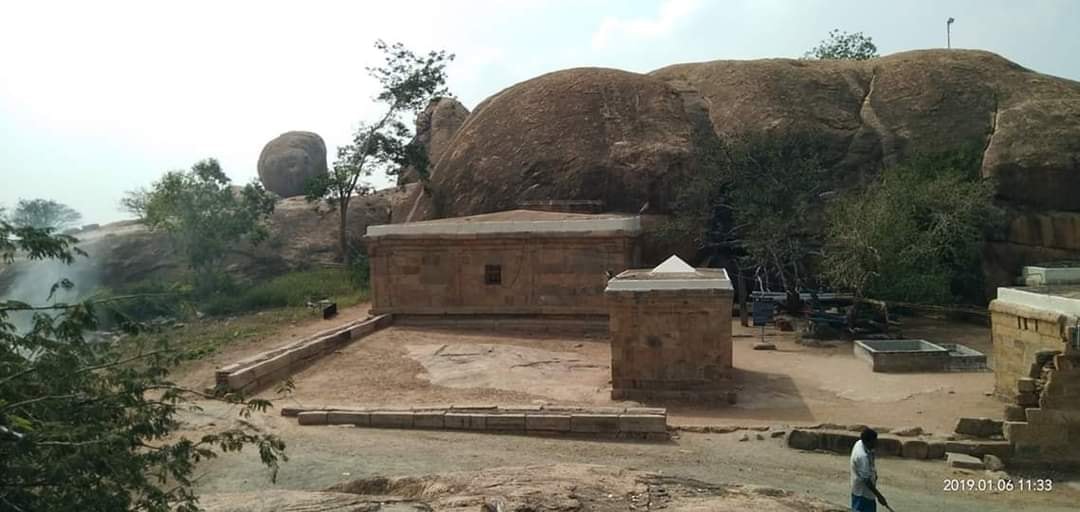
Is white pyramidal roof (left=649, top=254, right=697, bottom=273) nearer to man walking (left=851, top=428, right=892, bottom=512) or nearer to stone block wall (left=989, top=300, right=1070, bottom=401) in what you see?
stone block wall (left=989, top=300, right=1070, bottom=401)

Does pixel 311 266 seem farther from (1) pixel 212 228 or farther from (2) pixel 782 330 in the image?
Result: (2) pixel 782 330

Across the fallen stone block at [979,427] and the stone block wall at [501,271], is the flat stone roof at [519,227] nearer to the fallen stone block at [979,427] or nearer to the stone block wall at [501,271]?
the stone block wall at [501,271]

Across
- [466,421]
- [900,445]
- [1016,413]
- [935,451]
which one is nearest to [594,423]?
[466,421]

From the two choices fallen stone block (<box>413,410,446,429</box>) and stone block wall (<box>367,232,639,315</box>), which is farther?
stone block wall (<box>367,232,639,315</box>)

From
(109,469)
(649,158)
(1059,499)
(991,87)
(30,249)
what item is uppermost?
(991,87)

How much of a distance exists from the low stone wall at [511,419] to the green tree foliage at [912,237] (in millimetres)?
8952

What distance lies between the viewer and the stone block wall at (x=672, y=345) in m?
12.3

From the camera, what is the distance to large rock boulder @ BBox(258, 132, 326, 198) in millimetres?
38781

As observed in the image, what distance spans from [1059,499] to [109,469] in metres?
9.38

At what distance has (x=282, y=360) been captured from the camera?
14086mm

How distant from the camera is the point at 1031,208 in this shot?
2283cm

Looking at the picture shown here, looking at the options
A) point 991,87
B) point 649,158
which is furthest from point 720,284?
point 991,87

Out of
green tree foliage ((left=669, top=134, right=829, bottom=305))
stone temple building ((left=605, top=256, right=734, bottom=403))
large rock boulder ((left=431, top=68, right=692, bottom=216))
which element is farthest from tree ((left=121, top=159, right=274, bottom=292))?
stone temple building ((left=605, top=256, right=734, bottom=403))

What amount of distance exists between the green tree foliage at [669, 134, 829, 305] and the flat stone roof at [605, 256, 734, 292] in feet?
19.4
